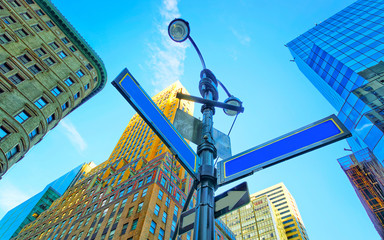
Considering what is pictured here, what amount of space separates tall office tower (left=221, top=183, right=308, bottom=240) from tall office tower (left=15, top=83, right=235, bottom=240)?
51.9 meters

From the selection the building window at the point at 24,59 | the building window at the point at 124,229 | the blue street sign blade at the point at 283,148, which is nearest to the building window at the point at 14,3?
the building window at the point at 24,59

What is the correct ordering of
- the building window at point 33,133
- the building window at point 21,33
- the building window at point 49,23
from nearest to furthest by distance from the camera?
the building window at point 33,133
the building window at point 21,33
the building window at point 49,23

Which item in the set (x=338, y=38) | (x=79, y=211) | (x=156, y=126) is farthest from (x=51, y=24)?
(x=338, y=38)

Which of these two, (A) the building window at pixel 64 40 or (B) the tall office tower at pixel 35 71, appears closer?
(B) the tall office tower at pixel 35 71

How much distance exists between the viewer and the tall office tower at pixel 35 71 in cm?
2250

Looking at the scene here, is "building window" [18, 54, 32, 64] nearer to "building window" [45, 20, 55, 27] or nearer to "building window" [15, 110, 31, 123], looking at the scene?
"building window" [15, 110, 31, 123]

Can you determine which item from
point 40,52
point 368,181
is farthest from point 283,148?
point 368,181

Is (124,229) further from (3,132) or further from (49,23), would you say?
(49,23)

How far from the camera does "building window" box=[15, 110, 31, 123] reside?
2294cm

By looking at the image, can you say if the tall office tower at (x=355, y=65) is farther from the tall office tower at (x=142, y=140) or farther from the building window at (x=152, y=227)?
the tall office tower at (x=142, y=140)

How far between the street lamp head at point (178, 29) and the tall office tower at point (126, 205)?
19.1 m

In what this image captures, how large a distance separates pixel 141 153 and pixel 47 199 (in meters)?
46.0

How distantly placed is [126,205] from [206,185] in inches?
1504

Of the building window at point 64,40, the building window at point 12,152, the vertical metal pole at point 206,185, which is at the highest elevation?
the building window at point 64,40
